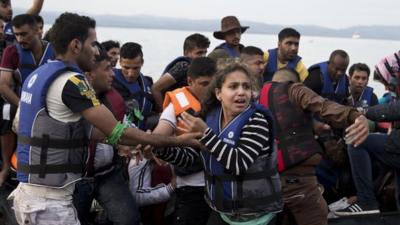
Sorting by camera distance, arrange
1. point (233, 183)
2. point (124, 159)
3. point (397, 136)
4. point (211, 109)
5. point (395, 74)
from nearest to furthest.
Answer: point (233, 183)
point (211, 109)
point (124, 159)
point (397, 136)
point (395, 74)

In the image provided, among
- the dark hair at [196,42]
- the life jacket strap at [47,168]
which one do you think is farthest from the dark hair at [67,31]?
the dark hair at [196,42]

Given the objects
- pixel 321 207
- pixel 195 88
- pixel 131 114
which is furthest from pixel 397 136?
pixel 131 114

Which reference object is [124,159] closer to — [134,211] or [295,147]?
[134,211]

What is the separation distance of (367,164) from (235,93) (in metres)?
2.06

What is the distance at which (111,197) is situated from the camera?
3.65 meters

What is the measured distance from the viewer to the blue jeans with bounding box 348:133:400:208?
4.34 m

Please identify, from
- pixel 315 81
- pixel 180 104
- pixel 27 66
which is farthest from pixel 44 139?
pixel 315 81

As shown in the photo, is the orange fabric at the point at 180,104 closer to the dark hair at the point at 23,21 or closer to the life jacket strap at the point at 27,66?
the life jacket strap at the point at 27,66

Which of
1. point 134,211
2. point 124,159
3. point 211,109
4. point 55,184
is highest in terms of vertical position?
point 211,109

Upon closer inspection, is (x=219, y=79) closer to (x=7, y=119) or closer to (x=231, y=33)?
(x=7, y=119)

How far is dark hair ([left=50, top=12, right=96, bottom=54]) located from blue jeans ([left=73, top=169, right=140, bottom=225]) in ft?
4.17

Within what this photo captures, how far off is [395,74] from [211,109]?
2.35 m

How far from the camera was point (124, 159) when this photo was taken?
3.93 metres

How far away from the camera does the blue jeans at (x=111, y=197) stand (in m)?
3.62
